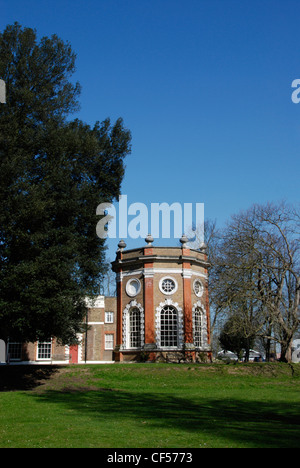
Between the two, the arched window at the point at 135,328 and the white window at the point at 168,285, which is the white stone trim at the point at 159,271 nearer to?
the white window at the point at 168,285

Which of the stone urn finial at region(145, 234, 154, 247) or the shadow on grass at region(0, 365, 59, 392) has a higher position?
the stone urn finial at region(145, 234, 154, 247)

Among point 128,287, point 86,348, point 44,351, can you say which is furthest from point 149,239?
point 86,348

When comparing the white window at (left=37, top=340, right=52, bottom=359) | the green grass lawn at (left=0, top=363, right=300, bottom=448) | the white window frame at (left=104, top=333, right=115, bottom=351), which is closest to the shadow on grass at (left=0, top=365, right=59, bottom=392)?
the green grass lawn at (left=0, top=363, right=300, bottom=448)

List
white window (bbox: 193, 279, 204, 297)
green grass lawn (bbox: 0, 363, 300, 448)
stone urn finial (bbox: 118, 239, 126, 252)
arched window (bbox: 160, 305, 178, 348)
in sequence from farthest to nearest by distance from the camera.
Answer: stone urn finial (bbox: 118, 239, 126, 252) → white window (bbox: 193, 279, 204, 297) → arched window (bbox: 160, 305, 178, 348) → green grass lawn (bbox: 0, 363, 300, 448)

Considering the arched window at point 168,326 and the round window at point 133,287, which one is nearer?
the arched window at point 168,326

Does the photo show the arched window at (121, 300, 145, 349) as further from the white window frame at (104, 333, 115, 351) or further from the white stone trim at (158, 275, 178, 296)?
the white window frame at (104, 333, 115, 351)

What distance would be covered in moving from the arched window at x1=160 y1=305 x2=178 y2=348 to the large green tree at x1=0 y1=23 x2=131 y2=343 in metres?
9.93

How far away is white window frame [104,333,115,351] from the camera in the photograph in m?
51.5

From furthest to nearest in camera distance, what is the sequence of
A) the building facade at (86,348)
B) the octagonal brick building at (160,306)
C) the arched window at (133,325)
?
the building facade at (86,348) < the arched window at (133,325) < the octagonal brick building at (160,306)

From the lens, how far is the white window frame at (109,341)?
51531 millimetres

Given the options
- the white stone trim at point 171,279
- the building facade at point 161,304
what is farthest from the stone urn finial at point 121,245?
the white stone trim at point 171,279

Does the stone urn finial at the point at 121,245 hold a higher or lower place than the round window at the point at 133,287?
higher

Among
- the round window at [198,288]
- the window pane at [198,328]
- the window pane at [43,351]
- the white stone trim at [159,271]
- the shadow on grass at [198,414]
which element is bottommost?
the window pane at [43,351]

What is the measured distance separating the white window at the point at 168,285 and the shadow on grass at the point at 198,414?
12805mm
